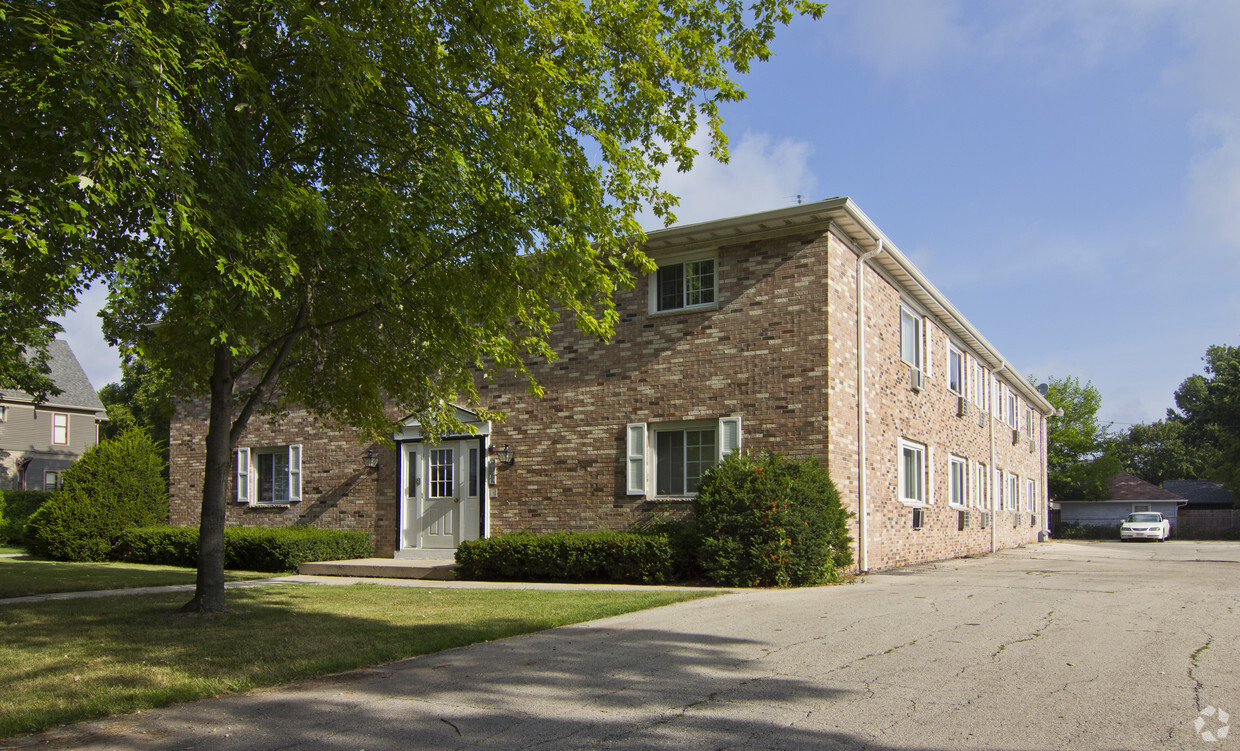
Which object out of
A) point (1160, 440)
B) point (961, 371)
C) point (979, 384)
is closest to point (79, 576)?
point (961, 371)

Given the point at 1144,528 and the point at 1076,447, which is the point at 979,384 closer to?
the point at 1144,528

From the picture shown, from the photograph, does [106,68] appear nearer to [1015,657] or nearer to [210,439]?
[210,439]

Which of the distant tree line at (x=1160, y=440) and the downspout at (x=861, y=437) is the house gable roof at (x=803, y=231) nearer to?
the downspout at (x=861, y=437)

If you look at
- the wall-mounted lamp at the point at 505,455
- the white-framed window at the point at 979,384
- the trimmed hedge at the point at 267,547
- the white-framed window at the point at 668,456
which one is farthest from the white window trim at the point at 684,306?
the white-framed window at the point at 979,384

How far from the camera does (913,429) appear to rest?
59.3ft

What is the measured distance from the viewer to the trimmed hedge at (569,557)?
1347 centimetres

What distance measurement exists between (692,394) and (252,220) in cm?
885

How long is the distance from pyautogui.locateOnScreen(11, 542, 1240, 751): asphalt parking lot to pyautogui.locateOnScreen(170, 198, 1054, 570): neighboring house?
559 cm

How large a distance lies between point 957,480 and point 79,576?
718 inches

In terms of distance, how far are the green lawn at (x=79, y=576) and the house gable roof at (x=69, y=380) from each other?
23183mm

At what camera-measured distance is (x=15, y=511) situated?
90.2 feet

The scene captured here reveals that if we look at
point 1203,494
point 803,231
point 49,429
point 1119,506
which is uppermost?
point 803,231

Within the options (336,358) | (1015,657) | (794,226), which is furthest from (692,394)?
(1015,657)

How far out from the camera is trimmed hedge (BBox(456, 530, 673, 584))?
1347cm
